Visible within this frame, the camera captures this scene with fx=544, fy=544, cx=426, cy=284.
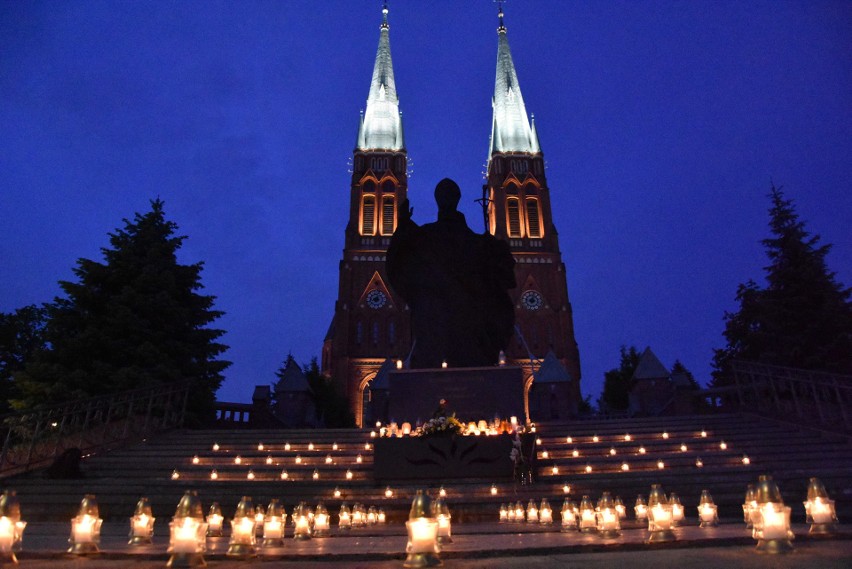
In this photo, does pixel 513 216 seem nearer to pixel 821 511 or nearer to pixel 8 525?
pixel 821 511

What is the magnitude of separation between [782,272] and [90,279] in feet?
81.0

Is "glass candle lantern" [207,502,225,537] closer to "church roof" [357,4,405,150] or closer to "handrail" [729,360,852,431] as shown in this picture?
"handrail" [729,360,852,431]

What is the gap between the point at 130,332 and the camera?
16.0 metres

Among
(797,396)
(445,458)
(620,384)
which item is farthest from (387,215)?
(445,458)

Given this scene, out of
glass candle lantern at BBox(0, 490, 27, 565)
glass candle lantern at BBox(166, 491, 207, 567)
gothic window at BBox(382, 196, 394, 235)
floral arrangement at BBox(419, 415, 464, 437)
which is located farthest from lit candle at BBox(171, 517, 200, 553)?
gothic window at BBox(382, 196, 394, 235)

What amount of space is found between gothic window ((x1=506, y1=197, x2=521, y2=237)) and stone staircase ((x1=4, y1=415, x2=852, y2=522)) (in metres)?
40.6

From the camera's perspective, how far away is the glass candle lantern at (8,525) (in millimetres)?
3195

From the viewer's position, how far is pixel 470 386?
36.8ft

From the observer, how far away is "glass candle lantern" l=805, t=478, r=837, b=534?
12.1ft

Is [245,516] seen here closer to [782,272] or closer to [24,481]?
[24,481]

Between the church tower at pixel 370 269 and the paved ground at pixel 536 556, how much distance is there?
3953cm

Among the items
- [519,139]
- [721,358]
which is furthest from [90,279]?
[519,139]

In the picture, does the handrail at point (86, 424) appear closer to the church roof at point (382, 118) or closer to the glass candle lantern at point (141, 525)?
the glass candle lantern at point (141, 525)

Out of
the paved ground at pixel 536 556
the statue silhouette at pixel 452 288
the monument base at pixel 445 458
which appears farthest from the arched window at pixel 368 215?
the paved ground at pixel 536 556
